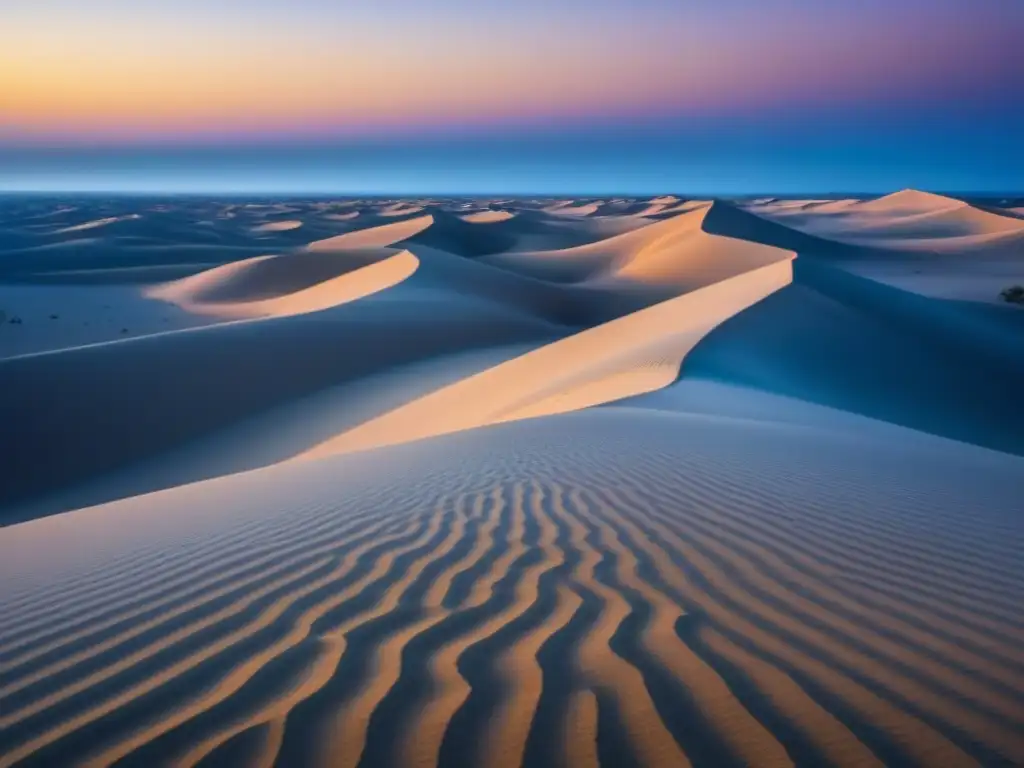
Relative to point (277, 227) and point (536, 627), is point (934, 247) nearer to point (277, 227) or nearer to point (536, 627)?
point (536, 627)

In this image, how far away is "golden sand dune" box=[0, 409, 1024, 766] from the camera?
90.1 inches

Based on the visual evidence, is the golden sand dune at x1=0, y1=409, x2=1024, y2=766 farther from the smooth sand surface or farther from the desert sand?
the smooth sand surface

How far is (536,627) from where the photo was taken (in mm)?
3072

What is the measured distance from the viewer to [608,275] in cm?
3581

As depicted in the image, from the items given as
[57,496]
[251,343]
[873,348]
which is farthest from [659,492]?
[251,343]

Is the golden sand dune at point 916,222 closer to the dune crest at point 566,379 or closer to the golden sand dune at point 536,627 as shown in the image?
the dune crest at point 566,379

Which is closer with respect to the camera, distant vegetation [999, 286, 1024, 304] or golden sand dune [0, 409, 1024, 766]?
golden sand dune [0, 409, 1024, 766]

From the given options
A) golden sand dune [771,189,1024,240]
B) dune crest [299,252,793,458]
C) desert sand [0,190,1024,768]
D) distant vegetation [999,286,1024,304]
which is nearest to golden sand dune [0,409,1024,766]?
desert sand [0,190,1024,768]

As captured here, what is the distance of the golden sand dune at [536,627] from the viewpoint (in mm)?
2289

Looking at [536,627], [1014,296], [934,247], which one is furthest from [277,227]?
[536,627]

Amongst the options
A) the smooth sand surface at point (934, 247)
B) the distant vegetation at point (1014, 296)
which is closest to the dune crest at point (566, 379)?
the distant vegetation at point (1014, 296)

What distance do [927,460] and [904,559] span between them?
328 centimetres

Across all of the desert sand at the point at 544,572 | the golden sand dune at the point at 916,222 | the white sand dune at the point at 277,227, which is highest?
the desert sand at the point at 544,572

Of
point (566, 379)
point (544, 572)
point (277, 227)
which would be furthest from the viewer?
point (277, 227)
